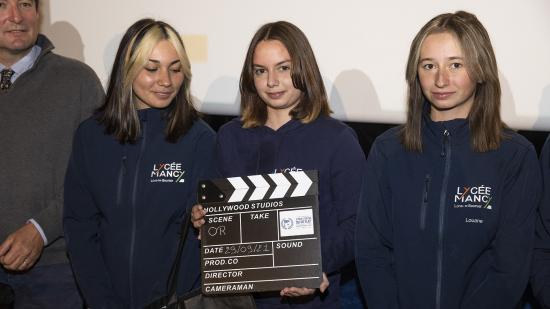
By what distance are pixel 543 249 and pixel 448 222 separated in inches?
17.1

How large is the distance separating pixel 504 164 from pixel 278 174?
0.87 metres

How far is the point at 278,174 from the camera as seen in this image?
2789 mm

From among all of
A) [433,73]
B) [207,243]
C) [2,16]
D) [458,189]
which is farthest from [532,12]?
[2,16]

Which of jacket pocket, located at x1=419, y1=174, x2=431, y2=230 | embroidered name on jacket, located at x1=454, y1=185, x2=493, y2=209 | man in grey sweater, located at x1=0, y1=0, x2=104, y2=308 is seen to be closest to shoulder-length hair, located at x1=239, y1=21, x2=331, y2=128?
jacket pocket, located at x1=419, y1=174, x2=431, y2=230

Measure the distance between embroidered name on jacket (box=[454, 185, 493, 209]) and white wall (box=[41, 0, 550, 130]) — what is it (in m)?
1.01

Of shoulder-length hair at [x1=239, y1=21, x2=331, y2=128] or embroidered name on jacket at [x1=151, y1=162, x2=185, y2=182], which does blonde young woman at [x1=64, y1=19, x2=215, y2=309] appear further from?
shoulder-length hair at [x1=239, y1=21, x2=331, y2=128]

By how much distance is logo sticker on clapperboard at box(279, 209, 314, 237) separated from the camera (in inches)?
108

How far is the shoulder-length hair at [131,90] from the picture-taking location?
314 cm

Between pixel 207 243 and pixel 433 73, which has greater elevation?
pixel 433 73

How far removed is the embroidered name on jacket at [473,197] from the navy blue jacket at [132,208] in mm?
1102

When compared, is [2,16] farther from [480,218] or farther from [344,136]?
[480,218]

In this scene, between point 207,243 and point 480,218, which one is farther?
point 207,243

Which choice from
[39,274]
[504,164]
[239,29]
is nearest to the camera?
[504,164]

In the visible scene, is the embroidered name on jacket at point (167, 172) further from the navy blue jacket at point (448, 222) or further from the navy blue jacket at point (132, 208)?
the navy blue jacket at point (448, 222)
